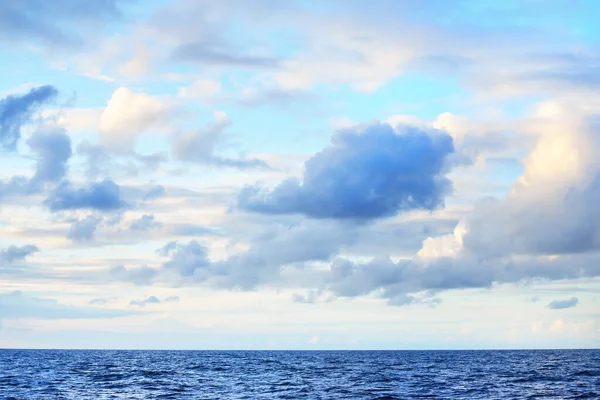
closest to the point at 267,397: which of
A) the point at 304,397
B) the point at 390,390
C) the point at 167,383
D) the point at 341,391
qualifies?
the point at 304,397

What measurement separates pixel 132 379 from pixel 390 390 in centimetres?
4177

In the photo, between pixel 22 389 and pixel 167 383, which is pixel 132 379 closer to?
pixel 167 383

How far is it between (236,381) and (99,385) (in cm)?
2026

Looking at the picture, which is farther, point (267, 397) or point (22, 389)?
point (22, 389)

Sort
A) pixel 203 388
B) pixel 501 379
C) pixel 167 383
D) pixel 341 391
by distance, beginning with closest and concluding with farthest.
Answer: pixel 341 391
pixel 203 388
pixel 167 383
pixel 501 379

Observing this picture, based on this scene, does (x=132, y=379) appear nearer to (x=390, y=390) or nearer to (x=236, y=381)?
(x=236, y=381)

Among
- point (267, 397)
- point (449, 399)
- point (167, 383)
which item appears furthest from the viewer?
point (167, 383)

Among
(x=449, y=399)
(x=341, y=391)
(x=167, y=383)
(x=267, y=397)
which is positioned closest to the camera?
(x=449, y=399)

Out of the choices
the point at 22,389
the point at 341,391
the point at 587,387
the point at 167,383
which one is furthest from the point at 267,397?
the point at 587,387

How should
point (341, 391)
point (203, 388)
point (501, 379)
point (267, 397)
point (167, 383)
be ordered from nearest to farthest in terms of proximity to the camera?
1. point (267, 397)
2. point (341, 391)
3. point (203, 388)
4. point (167, 383)
5. point (501, 379)

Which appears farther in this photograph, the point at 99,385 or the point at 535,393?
the point at 99,385

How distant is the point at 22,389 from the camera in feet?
274

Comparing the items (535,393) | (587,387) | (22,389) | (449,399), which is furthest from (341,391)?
(22,389)

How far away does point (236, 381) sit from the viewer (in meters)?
102
